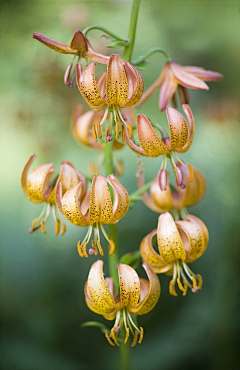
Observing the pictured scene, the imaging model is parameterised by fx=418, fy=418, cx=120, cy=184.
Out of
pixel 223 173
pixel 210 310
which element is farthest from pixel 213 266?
pixel 223 173

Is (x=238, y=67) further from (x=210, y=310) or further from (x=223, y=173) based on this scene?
(x=210, y=310)

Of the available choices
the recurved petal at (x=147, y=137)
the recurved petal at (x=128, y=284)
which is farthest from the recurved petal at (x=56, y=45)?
the recurved petal at (x=128, y=284)

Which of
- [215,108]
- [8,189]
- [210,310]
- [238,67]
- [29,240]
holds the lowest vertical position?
[210,310]

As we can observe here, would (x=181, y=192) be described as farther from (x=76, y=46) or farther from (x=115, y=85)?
(x=76, y=46)

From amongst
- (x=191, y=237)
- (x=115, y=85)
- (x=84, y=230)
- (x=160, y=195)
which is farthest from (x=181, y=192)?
(x=84, y=230)

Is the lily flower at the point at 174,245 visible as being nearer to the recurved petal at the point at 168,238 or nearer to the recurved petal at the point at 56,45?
the recurved petal at the point at 168,238

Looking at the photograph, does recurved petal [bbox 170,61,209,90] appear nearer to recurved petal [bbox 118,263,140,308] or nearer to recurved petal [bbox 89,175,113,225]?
recurved petal [bbox 89,175,113,225]
